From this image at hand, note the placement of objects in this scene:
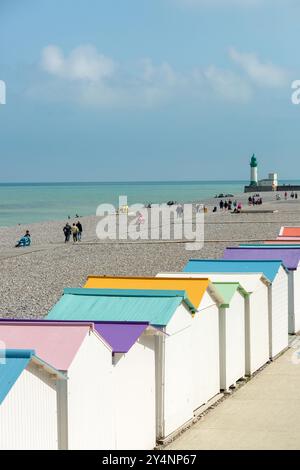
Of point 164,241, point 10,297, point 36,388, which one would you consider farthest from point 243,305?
point 164,241

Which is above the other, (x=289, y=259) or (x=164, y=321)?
(x=289, y=259)

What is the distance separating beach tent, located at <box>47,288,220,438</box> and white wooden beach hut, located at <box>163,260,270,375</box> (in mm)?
2381

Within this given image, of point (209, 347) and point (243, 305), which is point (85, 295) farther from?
point (243, 305)

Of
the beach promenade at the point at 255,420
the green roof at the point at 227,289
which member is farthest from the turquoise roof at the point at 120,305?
the green roof at the point at 227,289

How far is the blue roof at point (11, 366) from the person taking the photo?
23.3 ft

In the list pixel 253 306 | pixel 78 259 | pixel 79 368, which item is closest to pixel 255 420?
pixel 253 306

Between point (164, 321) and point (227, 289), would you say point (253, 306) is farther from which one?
point (164, 321)

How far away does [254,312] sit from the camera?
1416 cm

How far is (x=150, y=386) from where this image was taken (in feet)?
33.0

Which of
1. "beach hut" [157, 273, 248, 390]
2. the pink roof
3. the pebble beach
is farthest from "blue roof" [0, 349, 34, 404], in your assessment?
the pebble beach

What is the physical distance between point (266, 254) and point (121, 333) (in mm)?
8141

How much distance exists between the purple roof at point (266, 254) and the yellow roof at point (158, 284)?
4.71 m

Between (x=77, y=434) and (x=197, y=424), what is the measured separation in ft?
10.4

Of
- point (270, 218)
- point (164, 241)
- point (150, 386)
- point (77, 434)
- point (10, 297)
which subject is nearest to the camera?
point (77, 434)
